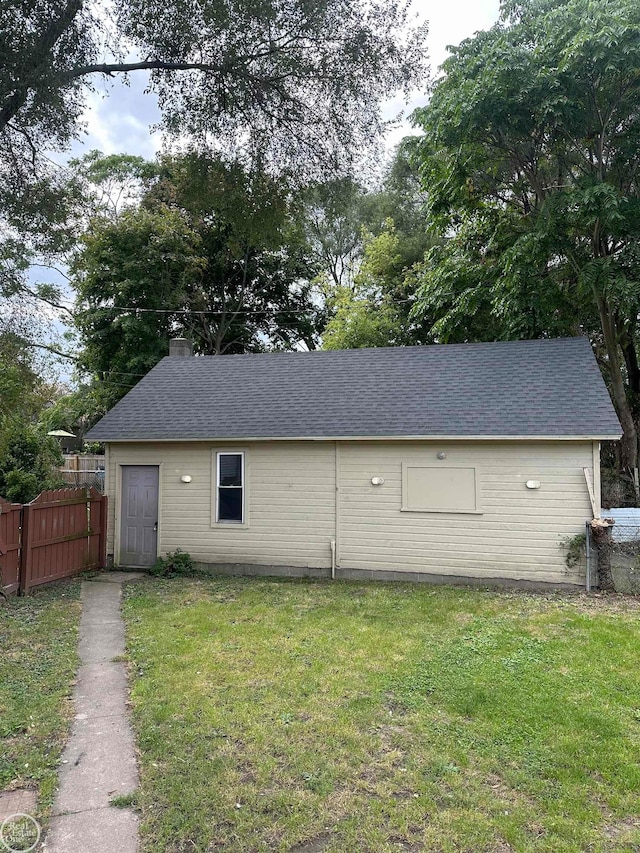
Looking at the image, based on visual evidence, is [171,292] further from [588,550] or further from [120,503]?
[588,550]

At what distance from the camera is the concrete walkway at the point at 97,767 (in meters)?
2.79

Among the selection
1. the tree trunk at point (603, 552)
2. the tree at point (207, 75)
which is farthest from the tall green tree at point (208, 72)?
the tree trunk at point (603, 552)

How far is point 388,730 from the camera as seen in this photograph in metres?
3.96

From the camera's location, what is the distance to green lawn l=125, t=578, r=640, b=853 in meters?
2.88

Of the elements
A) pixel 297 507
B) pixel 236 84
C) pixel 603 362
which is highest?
pixel 236 84

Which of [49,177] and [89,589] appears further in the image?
[89,589]

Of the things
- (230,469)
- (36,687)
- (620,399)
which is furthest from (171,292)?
(36,687)

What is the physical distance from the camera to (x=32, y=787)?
3.24 meters

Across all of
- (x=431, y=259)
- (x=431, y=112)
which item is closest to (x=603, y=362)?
(x=431, y=259)

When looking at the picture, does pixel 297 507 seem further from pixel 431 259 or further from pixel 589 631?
pixel 431 259

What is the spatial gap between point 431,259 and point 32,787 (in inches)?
601

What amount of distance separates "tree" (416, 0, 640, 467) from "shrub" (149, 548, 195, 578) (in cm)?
898

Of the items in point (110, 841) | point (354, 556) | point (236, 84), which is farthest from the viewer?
point (354, 556)

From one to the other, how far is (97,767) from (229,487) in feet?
22.6
